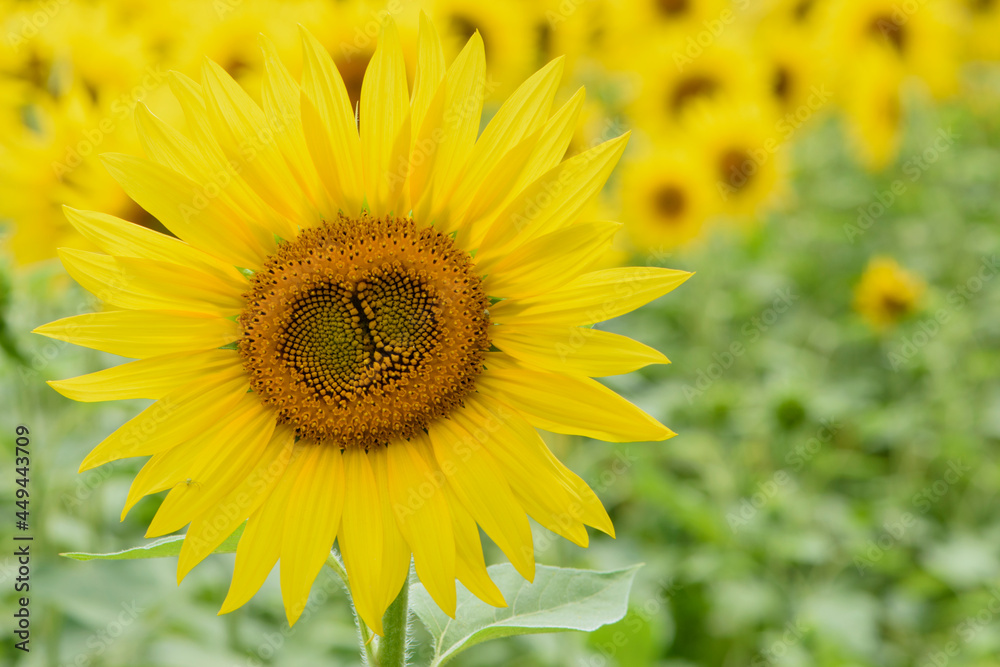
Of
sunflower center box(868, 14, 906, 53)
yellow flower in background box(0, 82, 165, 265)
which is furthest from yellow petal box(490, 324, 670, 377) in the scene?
sunflower center box(868, 14, 906, 53)

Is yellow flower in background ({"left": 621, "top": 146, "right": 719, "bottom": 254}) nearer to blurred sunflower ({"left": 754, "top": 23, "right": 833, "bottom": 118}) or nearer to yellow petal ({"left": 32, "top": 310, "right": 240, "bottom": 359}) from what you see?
blurred sunflower ({"left": 754, "top": 23, "right": 833, "bottom": 118})

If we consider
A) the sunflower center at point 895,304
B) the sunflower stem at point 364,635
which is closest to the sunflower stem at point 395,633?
the sunflower stem at point 364,635

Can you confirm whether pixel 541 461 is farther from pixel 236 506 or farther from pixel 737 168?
pixel 737 168

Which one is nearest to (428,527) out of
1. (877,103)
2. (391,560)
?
(391,560)

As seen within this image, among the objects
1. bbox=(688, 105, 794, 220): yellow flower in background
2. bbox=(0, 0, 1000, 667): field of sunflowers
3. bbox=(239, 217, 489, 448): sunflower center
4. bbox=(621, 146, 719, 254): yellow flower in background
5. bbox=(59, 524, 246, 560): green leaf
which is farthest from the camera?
bbox=(688, 105, 794, 220): yellow flower in background

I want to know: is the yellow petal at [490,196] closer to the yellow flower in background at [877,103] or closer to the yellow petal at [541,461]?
Result: the yellow petal at [541,461]
